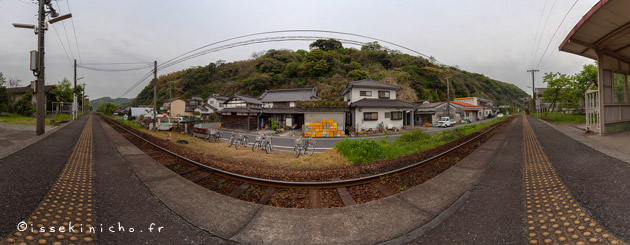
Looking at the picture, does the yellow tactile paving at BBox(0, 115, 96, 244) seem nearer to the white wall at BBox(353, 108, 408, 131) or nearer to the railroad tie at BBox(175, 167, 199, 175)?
the railroad tie at BBox(175, 167, 199, 175)

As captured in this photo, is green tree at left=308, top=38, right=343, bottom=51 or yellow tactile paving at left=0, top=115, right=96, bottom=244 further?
green tree at left=308, top=38, right=343, bottom=51

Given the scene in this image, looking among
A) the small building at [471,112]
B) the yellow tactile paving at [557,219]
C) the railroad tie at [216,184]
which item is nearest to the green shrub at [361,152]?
the yellow tactile paving at [557,219]

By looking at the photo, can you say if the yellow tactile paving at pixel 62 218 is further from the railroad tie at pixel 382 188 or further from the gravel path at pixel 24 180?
the railroad tie at pixel 382 188

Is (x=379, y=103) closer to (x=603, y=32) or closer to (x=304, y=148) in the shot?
(x=304, y=148)

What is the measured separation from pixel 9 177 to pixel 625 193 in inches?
475

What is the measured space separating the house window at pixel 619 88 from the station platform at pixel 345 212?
9.16 m

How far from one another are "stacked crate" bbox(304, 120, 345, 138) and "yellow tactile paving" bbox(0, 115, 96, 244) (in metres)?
14.3

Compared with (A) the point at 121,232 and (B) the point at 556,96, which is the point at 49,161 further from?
(B) the point at 556,96

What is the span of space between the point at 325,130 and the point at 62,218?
51.4ft

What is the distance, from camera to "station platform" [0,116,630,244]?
2.68 meters

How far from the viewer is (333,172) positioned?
6348 mm

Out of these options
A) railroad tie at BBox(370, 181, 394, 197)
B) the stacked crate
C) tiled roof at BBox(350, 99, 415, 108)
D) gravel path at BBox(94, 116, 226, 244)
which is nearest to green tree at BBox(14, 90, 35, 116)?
the stacked crate

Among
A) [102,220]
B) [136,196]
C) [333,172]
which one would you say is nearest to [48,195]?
[136,196]

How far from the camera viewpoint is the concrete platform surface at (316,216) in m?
2.88
